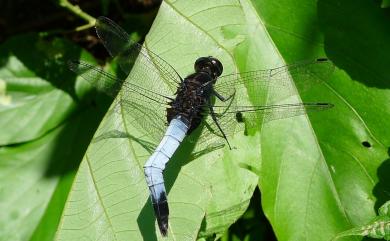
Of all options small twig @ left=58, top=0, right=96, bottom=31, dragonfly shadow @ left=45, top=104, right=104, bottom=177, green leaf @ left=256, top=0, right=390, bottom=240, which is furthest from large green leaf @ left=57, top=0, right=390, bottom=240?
small twig @ left=58, top=0, right=96, bottom=31

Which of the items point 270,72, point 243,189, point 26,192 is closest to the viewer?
point 243,189

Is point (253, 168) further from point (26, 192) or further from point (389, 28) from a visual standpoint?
point (26, 192)

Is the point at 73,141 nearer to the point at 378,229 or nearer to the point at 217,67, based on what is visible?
the point at 217,67

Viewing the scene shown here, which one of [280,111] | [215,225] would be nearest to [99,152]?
[215,225]

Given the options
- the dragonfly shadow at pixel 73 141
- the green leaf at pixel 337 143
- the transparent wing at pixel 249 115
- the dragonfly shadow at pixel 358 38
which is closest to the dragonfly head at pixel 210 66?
the transparent wing at pixel 249 115

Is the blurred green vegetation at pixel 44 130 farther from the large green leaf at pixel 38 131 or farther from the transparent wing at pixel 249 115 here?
the transparent wing at pixel 249 115

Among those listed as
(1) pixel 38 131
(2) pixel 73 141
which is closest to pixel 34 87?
(1) pixel 38 131
